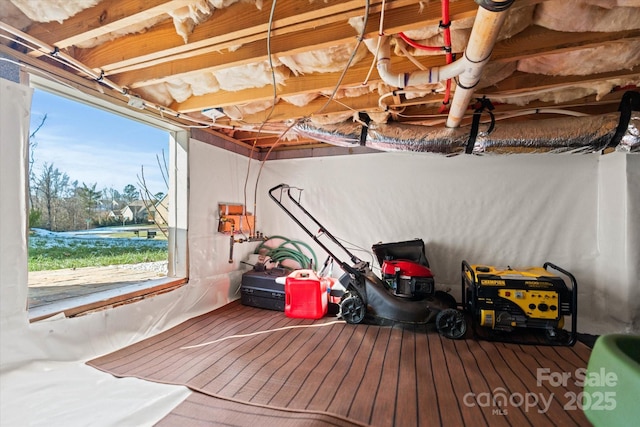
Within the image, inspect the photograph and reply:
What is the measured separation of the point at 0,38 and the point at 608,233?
5075 mm

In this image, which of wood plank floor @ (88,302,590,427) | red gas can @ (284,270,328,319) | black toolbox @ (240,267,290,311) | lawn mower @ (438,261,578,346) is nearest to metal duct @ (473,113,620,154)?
lawn mower @ (438,261,578,346)

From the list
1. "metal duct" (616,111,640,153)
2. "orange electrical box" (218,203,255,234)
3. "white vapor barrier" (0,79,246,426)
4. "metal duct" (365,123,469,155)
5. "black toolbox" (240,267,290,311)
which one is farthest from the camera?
"orange electrical box" (218,203,255,234)

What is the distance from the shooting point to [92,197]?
2.27 meters

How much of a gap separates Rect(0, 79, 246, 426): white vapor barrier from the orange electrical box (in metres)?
1.53

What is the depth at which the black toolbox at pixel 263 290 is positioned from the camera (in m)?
3.19

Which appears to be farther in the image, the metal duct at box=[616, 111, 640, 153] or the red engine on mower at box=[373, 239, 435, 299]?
the red engine on mower at box=[373, 239, 435, 299]

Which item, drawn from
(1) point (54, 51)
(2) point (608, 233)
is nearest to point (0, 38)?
(1) point (54, 51)

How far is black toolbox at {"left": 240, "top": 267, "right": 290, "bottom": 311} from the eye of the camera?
3188mm

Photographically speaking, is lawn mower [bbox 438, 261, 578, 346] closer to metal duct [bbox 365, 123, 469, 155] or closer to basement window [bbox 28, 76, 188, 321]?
metal duct [bbox 365, 123, 469, 155]

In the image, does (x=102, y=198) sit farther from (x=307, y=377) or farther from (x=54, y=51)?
(x=307, y=377)

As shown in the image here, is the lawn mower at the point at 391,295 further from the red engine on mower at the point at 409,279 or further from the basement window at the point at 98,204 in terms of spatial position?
the basement window at the point at 98,204

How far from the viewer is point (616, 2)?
120 cm

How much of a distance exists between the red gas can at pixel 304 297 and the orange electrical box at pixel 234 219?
3.30ft

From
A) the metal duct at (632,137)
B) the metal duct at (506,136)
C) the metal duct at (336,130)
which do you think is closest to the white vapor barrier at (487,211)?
the metal duct at (632,137)
